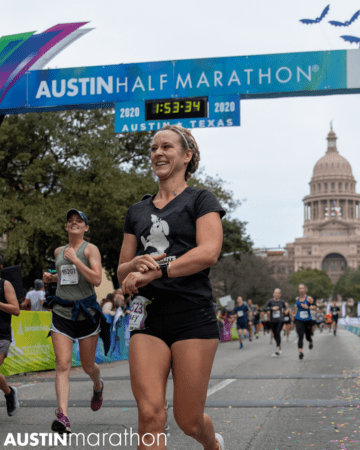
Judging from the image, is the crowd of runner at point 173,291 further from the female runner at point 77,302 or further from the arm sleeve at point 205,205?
the female runner at point 77,302

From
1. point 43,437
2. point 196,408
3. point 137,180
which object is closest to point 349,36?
point 43,437

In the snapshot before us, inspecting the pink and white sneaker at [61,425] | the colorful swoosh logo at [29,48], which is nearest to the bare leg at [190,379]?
the pink and white sneaker at [61,425]

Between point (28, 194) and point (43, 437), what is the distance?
19.5 meters

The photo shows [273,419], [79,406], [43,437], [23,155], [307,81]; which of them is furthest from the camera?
[23,155]

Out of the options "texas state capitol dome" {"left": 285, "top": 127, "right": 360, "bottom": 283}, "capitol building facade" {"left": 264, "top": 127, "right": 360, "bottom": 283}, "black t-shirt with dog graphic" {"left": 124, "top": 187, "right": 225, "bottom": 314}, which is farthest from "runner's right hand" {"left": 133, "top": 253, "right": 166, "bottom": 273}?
"texas state capitol dome" {"left": 285, "top": 127, "right": 360, "bottom": 283}

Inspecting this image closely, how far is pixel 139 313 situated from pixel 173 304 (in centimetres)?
17

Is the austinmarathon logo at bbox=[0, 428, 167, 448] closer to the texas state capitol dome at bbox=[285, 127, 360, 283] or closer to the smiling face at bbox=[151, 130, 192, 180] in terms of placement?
the smiling face at bbox=[151, 130, 192, 180]

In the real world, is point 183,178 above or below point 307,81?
below

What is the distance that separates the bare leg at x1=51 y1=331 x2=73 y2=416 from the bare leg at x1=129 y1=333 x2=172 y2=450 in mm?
2038

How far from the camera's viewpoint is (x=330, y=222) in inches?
6708

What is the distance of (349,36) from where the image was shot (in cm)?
1131

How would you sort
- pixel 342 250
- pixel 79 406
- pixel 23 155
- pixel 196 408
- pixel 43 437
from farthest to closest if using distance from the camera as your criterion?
pixel 342 250
pixel 23 155
pixel 79 406
pixel 43 437
pixel 196 408

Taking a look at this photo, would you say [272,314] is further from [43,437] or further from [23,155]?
[43,437]

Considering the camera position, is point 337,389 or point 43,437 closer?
point 43,437
